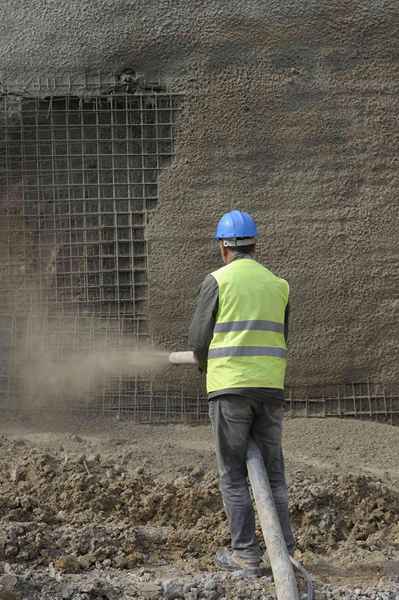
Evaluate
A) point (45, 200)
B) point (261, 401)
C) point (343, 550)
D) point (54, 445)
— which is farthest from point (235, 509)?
point (45, 200)

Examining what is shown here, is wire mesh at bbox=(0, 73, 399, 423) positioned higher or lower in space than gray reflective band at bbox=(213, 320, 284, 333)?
higher

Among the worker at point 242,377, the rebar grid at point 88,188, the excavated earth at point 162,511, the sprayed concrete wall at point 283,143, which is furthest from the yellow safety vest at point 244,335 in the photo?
the rebar grid at point 88,188

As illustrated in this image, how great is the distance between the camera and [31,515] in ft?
17.4

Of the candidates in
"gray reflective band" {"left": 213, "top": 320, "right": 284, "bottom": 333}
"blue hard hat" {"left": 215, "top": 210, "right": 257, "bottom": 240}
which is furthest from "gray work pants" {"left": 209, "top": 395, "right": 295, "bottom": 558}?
"blue hard hat" {"left": 215, "top": 210, "right": 257, "bottom": 240}

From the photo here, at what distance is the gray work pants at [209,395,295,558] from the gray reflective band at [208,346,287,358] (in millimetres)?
225

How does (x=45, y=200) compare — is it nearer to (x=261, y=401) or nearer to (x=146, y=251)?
(x=146, y=251)

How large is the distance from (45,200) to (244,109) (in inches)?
73.9

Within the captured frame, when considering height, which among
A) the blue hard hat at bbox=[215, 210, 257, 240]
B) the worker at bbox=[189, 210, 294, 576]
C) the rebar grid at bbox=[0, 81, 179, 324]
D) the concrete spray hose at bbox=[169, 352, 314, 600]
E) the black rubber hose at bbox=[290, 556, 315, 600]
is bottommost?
the black rubber hose at bbox=[290, 556, 315, 600]

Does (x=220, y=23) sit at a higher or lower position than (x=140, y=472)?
higher

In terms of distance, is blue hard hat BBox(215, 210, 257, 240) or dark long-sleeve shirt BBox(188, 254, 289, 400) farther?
blue hard hat BBox(215, 210, 257, 240)

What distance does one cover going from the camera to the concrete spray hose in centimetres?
419

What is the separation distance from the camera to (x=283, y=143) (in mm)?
7586

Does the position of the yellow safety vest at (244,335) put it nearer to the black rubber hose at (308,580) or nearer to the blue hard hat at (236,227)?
the blue hard hat at (236,227)

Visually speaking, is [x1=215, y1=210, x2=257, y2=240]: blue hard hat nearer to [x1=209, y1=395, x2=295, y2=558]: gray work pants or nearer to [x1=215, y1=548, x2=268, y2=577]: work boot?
[x1=209, y1=395, x2=295, y2=558]: gray work pants
